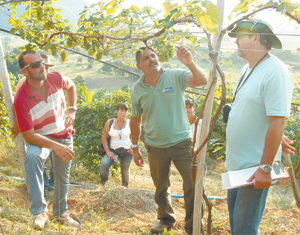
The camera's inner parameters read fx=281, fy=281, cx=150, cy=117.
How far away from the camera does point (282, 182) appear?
8766 millimetres

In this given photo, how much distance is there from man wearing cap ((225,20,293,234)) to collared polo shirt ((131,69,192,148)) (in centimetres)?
84

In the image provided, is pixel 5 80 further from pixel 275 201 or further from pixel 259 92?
pixel 275 201

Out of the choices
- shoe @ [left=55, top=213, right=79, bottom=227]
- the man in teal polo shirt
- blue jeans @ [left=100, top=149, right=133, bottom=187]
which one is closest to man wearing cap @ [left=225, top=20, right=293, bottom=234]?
the man in teal polo shirt

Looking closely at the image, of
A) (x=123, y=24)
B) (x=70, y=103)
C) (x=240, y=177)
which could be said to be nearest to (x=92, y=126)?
(x=70, y=103)

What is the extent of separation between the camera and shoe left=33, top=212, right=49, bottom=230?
2.86 metres

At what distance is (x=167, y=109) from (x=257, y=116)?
116 cm

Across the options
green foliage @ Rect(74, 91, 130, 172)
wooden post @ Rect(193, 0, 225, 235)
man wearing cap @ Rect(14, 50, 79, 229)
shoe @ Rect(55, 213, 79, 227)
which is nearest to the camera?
wooden post @ Rect(193, 0, 225, 235)

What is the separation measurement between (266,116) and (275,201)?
3.67 m

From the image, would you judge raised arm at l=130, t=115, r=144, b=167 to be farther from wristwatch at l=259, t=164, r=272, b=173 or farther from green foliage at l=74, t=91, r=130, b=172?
green foliage at l=74, t=91, r=130, b=172

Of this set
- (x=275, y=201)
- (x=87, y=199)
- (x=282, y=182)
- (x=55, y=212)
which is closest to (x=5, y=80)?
(x=55, y=212)

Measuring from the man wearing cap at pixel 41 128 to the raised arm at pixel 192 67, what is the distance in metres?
1.49

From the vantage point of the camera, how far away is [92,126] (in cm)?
621

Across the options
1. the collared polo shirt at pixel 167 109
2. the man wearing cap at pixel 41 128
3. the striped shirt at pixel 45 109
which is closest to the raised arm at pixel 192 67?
the collared polo shirt at pixel 167 109

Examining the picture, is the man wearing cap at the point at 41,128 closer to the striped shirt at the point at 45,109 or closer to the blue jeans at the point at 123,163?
the striped shirt at the point at 45,109
